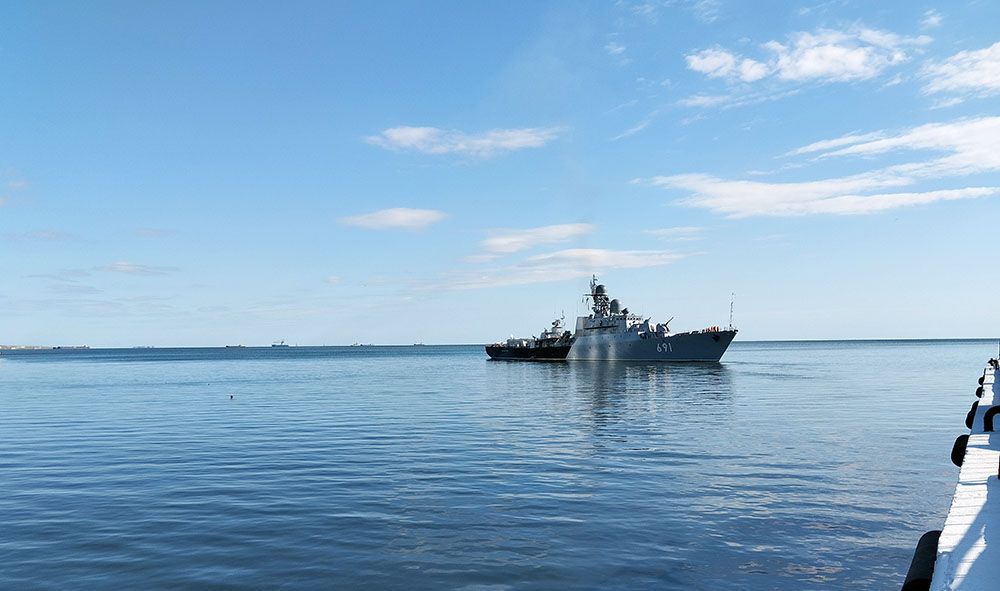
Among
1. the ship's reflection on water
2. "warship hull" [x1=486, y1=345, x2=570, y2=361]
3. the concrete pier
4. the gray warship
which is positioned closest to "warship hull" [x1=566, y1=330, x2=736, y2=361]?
the gray warship

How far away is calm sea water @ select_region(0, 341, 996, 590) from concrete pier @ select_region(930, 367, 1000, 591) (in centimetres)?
224

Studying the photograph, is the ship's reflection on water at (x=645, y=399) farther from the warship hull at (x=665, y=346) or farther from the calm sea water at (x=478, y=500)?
the warship hull at (x=665, y=346)

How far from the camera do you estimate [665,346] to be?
4218 inches

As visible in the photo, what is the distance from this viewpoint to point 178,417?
135 feet

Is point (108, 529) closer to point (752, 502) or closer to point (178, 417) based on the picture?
point (752, 502)

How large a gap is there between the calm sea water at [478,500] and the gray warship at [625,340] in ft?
221

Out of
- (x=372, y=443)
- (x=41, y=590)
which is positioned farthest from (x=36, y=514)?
(x=372, y=443)

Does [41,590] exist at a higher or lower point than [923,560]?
lower

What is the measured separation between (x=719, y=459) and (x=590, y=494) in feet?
25.1

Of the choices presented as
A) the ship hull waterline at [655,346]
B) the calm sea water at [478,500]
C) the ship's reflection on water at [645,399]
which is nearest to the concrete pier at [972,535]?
the calm sea water at [478,500]

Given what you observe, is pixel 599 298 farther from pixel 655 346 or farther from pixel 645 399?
pixel 645 399

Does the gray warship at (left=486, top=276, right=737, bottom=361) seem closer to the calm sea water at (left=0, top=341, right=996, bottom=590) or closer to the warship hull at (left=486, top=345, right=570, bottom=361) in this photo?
the warship hull at (left=486, top=345, right=570, bottom=361)

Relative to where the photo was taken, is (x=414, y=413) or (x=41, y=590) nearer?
(x=41, y=590)

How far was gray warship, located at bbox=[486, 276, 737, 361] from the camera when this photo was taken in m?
105
